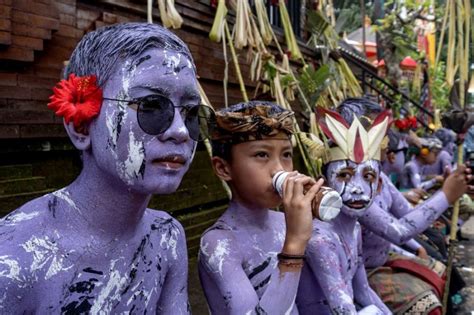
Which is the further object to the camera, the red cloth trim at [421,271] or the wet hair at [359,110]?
the red cloth trim at [421,271]

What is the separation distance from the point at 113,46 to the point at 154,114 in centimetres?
24

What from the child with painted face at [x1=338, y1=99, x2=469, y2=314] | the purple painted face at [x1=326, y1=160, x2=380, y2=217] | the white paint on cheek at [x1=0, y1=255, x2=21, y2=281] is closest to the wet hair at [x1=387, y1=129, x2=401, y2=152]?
the child with painted face at [x1=338, y1=99, x2=469, y2=314]

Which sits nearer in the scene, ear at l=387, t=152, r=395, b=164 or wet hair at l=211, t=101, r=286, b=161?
wet hair at l=211, t=101, r=286, b=161

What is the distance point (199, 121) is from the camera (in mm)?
1604

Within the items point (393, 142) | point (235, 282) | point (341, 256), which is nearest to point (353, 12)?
point (393, 142)

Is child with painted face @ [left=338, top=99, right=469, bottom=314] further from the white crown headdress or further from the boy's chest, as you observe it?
the boy's chest

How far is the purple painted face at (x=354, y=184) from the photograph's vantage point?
2.50m

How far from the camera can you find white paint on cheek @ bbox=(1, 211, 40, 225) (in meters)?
1.36

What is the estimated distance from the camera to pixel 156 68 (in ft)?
4.60

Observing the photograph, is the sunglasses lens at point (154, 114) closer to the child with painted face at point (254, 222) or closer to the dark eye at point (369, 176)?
the child with painted face at point (254, 222)

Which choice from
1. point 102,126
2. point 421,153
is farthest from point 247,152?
point 421,153

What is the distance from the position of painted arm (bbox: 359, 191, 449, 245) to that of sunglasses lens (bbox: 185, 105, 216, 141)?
1497mm

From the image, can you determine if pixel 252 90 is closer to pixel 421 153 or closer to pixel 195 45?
pixel 195 45

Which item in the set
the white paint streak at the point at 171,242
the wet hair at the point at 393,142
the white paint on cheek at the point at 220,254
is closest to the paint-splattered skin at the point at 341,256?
the white paint on cheek at the point at 220,254
